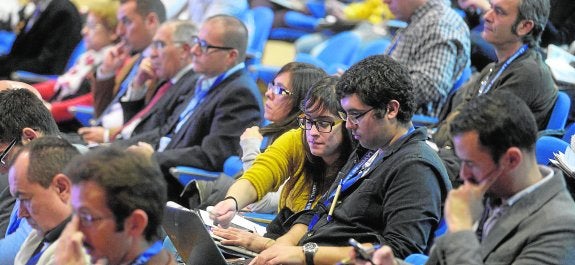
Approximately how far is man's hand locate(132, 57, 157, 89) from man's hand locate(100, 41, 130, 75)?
0.39 meters

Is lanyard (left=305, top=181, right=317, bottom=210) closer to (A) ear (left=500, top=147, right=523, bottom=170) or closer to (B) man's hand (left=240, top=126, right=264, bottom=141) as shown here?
(B) man's hand (left=240, top=126, right=264, bottom=141)

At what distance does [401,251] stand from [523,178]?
65cm

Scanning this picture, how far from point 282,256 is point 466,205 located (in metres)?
0.87

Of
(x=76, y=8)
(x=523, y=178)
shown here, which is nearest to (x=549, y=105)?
(x=523, y=178)

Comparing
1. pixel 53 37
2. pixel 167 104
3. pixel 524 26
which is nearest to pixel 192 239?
pixel 524 26

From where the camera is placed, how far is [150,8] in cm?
679

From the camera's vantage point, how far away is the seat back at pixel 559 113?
456 centimetres

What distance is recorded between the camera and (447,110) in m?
5.24

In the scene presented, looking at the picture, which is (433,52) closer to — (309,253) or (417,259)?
(309,253)

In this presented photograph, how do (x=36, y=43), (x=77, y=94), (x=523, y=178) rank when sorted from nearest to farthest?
(x=523, y=178) → (x=77, y=94) → (x=36, y=43)

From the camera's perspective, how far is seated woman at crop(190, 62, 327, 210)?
4277mm

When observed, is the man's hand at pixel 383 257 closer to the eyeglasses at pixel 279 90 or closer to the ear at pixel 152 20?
the eyeglasses at pixel 279 90

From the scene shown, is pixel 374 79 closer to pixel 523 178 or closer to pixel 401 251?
pixel 401 251

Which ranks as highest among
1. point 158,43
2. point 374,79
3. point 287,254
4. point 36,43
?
point 374,79
